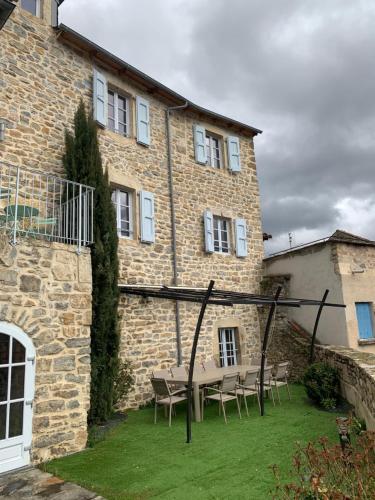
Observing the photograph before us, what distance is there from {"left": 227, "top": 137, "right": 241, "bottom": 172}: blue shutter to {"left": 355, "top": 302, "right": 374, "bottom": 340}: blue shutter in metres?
5.22

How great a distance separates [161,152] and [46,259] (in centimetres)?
546

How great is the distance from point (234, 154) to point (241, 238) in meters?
2.61

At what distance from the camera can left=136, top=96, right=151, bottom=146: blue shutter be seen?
362 inches

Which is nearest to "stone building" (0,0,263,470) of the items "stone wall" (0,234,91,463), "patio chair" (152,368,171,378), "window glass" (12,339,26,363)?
"stone wall" (0,234,91,463)

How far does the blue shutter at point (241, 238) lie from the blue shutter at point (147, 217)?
3103mm

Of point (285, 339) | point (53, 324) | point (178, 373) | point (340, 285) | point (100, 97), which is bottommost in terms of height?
point (178, 373)

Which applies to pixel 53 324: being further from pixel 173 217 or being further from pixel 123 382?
pixel 173 217

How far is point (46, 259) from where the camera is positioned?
205 inches

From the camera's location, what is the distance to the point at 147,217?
29.0ft

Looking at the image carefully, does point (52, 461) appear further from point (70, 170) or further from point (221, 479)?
point (70, 170)

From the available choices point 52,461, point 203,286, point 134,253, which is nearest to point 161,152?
point 134,253

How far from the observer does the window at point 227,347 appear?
10328 mm

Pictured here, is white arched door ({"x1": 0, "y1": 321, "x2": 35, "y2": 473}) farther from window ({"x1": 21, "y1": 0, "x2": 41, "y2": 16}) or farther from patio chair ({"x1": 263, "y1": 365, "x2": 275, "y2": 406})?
window ({"x1": 21, "y1": 0, "x2": 41, "y2": 16})

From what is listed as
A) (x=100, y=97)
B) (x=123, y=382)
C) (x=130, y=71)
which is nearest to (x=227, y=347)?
(x=123, y=382)
